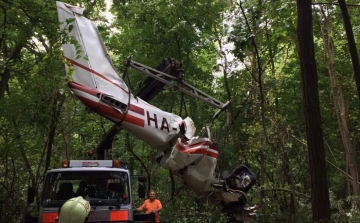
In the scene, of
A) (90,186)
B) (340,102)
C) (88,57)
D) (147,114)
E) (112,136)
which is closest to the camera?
(90,186)

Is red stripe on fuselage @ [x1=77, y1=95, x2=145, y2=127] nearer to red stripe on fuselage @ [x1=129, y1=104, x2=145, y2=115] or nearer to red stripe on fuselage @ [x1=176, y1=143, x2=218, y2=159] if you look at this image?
red stripe on fuselage @ [x1=129, y1=104, x2=145, y2=115]

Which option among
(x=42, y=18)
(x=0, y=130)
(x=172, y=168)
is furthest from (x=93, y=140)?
(x=172, y=168)

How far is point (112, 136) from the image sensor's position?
9.71 m

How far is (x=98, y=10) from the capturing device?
55.1ft

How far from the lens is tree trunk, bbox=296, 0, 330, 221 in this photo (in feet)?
24.8

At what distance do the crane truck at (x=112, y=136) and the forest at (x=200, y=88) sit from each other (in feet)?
5.46

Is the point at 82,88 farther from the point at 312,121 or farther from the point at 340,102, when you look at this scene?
the point at 340,102

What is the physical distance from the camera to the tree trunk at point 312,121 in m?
7.55

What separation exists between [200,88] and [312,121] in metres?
9.72

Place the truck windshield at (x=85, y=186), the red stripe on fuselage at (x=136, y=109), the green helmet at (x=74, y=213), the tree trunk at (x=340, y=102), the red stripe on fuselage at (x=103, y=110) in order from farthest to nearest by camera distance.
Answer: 1. the tree trunk at (x=340, y=102)
2. the red stripe on fuselage at (x=136, y=109)
3. the red stripe on fuselage at (x=103, y=110)
4. the truck windshield at (x=85, y=186)
5. the green helmet at (x=74, y=213)

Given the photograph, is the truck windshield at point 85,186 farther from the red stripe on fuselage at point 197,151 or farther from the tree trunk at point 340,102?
the tree trunk at point 340,102

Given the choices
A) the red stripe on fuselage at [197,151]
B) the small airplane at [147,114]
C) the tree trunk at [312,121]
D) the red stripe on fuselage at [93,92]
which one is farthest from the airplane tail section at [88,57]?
the tree trunk at [312,121]

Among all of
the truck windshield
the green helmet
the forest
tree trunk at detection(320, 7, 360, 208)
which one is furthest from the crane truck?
tree trunk at detection(320, 7, 360, 208)

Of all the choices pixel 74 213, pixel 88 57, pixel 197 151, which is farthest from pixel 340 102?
pixel 74 213
